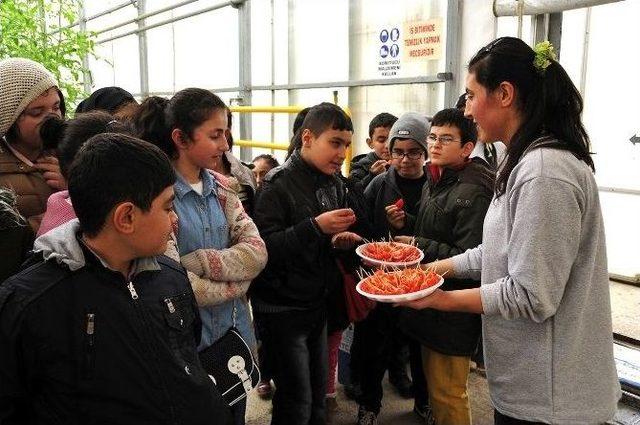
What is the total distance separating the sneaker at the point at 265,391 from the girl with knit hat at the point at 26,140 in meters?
1.81

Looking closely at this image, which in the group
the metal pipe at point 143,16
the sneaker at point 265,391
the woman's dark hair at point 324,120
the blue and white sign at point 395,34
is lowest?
the sneaker at point 265,391

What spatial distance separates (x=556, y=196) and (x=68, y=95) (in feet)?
16.2

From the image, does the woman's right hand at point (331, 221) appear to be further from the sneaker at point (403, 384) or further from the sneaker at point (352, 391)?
the sneaker at point (403, 384)

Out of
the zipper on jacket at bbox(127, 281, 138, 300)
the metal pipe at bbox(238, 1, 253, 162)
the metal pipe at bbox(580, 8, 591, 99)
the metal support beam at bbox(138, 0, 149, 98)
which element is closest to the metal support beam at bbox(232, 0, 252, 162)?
the metal pipe at bbox(238, 1, 253, 162)

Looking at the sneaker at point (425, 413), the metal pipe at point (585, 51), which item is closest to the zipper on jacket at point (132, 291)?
the sneaker at point (425, 413)

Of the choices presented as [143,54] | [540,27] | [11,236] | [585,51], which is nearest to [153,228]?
[11,236]

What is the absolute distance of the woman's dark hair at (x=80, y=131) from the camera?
5.41 feet

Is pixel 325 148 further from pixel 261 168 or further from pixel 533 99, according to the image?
pixel 261 168

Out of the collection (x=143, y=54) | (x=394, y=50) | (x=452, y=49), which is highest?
(x=143, y=54)

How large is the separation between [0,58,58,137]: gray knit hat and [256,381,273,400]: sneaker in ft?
6.73

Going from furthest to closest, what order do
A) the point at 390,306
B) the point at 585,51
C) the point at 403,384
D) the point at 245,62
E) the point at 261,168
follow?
the point at 245,62, the point at 585,51, the point at 261,168, the point at 403,384, the point at 390,306

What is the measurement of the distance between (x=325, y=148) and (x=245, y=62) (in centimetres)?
498

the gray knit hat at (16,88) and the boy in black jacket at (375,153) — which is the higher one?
the gray knit hat at (16,88)

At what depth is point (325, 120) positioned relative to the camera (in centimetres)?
229
